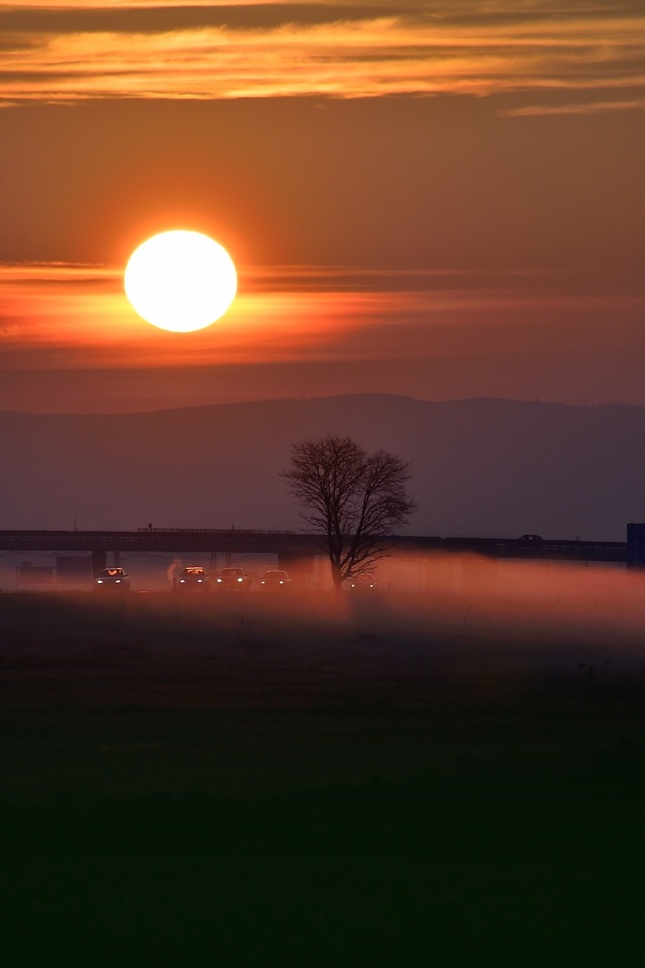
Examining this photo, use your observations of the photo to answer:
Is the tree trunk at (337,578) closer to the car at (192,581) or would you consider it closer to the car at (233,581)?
the car at (233,581)

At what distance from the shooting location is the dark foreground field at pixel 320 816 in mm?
13164

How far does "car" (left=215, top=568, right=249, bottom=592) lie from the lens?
10862 cm

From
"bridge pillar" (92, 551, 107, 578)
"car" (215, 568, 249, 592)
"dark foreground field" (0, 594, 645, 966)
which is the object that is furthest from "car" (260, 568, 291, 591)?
"bridge pillar" (92, 551, 107, 578)

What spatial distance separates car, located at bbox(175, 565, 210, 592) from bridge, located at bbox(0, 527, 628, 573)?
50.1 m

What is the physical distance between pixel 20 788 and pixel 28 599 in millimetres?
68391

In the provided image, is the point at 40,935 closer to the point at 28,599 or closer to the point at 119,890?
the point at 119,890

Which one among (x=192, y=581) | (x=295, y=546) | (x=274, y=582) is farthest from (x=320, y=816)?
(x=295, y=546)

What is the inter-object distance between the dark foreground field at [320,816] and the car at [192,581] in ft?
196

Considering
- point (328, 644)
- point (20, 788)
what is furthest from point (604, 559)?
point (20, 788)

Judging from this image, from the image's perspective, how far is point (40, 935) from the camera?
13008mm

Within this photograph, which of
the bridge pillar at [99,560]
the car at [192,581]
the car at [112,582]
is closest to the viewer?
the car at [192,581]

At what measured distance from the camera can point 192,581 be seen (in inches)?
4154

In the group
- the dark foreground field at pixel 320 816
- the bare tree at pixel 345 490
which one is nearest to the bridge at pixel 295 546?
the bare tree at pixel 345 490

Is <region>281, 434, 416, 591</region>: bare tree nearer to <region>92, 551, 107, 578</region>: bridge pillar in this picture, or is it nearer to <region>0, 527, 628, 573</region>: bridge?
<region>0, 527, 628, 573</region>: bridge
